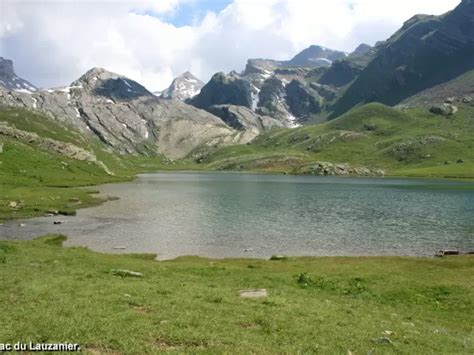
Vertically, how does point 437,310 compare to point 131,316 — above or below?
below

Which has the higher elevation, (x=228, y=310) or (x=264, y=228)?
(x=228, y=310)

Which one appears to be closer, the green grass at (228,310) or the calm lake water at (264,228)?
the green grass at (228,310)

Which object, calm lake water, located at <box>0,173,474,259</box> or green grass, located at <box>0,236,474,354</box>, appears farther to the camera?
calm lake water, located at <box>0,173,474,259</box>

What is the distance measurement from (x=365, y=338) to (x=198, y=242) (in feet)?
180

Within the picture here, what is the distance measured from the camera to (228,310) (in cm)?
2647

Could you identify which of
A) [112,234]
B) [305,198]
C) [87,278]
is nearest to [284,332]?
[87,278]

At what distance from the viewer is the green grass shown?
810 inches

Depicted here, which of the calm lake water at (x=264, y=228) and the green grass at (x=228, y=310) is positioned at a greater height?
the green grass at (x=228, y=310)

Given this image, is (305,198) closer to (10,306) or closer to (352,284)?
(352,284)

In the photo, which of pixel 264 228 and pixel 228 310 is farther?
pixel 264 228

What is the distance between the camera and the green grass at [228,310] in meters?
20.6

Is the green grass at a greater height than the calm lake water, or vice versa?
the green grass

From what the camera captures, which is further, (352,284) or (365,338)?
(352,284)

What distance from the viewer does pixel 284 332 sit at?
23047 millimetres
